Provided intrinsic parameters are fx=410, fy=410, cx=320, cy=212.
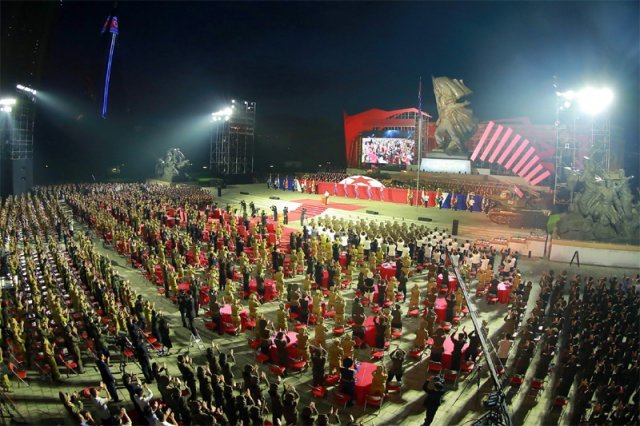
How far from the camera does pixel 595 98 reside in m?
27.2

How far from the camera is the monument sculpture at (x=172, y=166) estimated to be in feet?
148

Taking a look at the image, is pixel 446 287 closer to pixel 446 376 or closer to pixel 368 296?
pixel 368 296

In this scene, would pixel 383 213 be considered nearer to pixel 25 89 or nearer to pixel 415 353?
pixel 415 353

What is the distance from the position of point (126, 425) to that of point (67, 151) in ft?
151

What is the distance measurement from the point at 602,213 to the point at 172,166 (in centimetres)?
3935

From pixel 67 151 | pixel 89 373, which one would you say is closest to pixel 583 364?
pixel 89 373

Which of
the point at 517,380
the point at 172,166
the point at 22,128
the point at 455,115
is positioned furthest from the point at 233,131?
the point at 517,380

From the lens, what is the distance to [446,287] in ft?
50.5

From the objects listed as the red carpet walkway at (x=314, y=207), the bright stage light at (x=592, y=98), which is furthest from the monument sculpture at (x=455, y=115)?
the bright stage light at (x=592, y=98)

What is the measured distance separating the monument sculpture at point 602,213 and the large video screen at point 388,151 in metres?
29.8

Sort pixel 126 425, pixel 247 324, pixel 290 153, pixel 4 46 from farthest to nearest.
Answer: pixel 290 153 → pixel 4 46 → pixel 247 324 → pixel 126 425

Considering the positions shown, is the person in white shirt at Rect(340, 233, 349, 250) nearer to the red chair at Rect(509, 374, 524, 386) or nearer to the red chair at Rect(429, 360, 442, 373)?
the red chair at Rect(429, 360, 442, 373)

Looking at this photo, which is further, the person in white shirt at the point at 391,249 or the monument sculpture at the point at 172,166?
the monument sculpture at the point at 172,166

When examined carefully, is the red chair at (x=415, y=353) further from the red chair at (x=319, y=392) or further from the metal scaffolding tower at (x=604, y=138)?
the metal scaffolding tower at (x=604, y=138)
